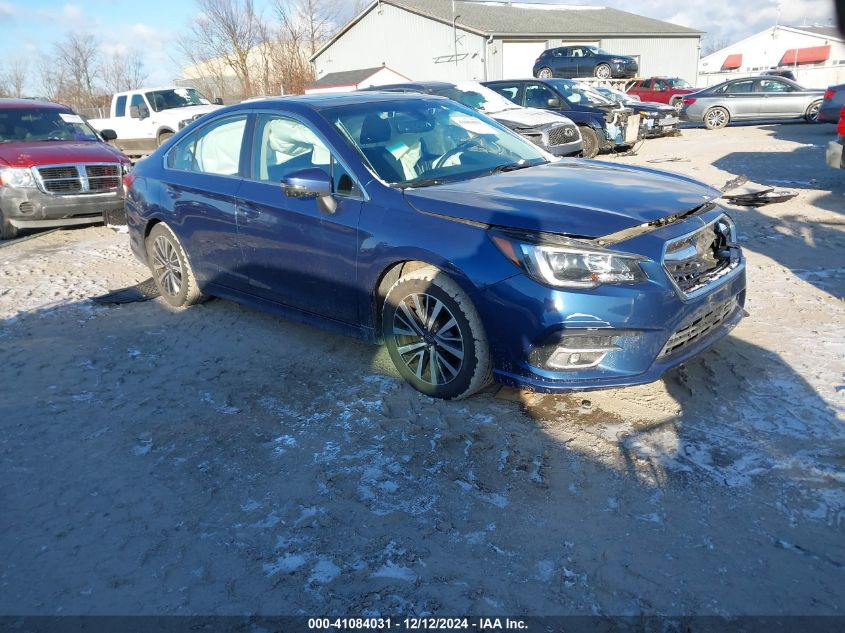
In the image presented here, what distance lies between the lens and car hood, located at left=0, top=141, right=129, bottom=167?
904 centimetres

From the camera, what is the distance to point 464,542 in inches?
110

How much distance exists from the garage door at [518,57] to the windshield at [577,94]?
2159cm

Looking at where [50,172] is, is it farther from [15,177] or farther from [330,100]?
[330,100]

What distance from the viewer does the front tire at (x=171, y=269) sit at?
5680 millimetres

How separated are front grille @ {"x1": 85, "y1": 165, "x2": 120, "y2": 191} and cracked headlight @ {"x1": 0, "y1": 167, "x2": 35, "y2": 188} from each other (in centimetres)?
77

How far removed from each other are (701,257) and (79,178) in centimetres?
862

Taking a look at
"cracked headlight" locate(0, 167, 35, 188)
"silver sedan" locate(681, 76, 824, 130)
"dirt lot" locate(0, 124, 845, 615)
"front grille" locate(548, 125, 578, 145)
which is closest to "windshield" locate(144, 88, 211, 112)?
"cracked headlight" locate(0, 167, 35, 188)

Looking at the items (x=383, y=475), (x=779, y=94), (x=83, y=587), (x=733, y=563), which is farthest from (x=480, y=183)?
(x=779, y=94)

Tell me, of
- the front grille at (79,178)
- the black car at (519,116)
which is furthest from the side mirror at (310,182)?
the black car at (519,116)

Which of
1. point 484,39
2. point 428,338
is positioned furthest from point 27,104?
point 484,39

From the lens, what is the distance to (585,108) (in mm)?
14477

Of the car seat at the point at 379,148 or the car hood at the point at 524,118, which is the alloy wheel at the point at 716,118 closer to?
the car hood at the point at 524,118

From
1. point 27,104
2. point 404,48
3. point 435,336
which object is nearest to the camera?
point 435,336

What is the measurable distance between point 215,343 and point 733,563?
12.8 ft
